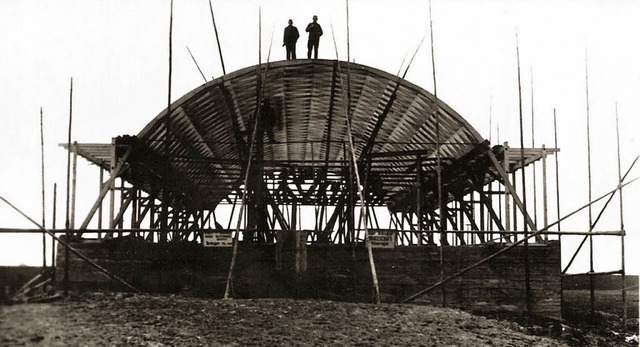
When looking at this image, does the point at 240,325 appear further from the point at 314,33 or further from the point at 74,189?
the point at 314,33

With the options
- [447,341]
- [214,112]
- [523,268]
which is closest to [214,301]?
[447,341]

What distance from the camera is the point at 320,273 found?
1919 cm

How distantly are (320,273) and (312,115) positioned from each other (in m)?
10.1

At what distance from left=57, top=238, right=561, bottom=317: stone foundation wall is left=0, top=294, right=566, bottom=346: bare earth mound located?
13.3 ft

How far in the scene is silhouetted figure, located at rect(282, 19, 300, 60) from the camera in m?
23.9

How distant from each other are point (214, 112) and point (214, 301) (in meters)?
11.7

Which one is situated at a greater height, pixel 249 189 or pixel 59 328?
pixel 249 189

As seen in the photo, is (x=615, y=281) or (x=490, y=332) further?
(x=615, y=281)

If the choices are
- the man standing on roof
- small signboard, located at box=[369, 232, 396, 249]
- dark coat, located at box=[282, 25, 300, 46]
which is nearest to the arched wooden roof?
the man standing on roof

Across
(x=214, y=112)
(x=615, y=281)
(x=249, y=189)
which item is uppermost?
(x=214, y=112)

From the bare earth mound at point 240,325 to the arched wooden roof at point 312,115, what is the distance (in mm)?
7176

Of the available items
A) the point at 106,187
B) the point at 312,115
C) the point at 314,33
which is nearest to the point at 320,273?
the point at 106,187

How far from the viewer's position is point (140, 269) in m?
19.2

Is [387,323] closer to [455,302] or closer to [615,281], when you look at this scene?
[455,302]
